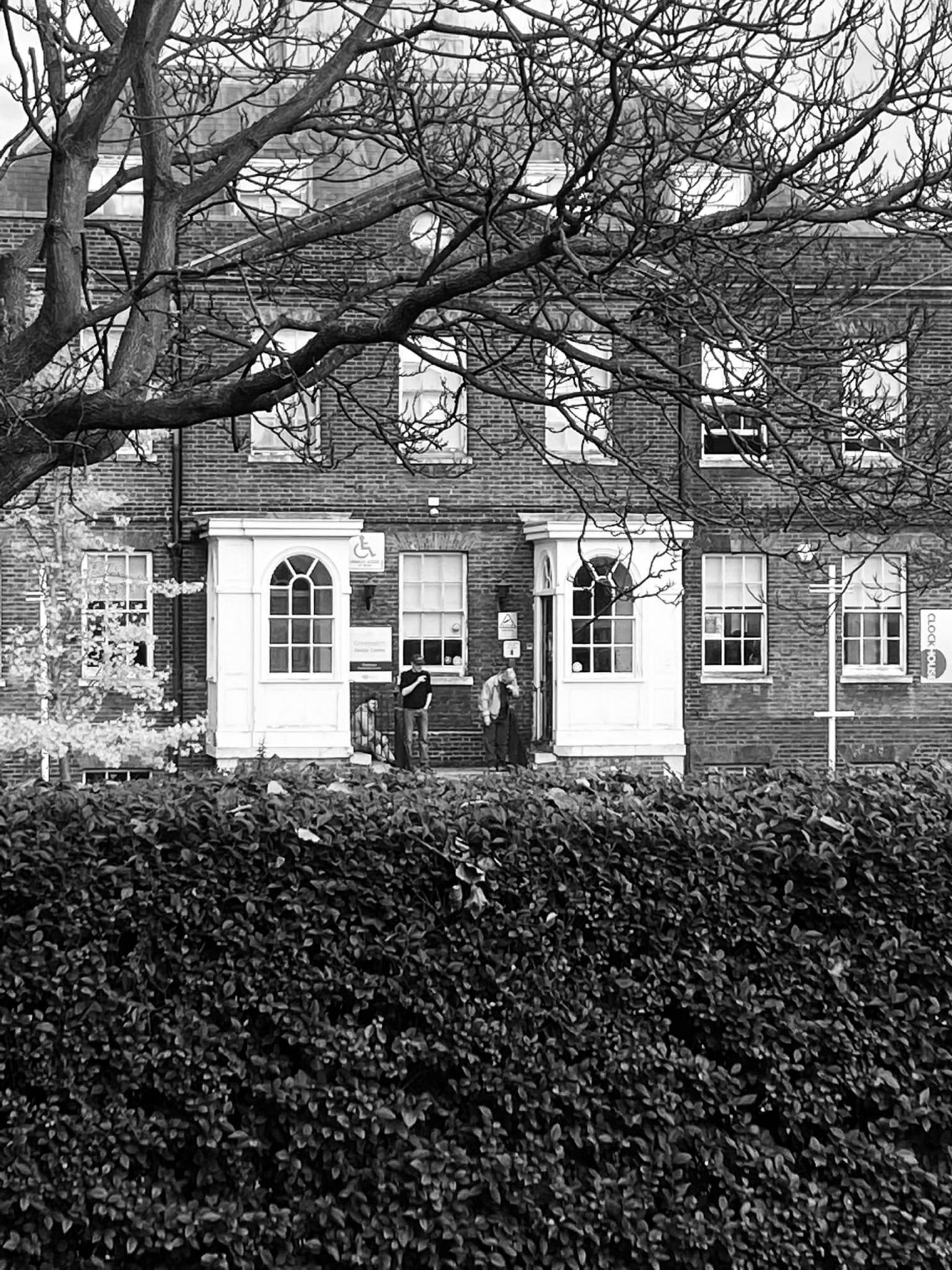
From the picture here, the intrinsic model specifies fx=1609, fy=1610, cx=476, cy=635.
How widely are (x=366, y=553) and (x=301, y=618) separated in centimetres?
160

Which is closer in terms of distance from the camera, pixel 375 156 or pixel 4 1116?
pixel 4 1116

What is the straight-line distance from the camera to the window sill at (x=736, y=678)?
28.8 meters

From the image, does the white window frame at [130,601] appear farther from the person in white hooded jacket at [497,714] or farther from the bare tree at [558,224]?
the bare tree at [558,224]

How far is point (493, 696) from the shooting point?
2758 centimetres

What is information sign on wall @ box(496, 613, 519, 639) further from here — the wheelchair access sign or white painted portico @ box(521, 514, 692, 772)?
the wheelchair access sign

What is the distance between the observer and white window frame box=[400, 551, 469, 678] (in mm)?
28625

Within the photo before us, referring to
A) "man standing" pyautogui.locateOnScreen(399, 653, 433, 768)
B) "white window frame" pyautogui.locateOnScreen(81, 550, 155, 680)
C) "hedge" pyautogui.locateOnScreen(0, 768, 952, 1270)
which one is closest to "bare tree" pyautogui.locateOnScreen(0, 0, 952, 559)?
"hedge" pyautogui.locateOnScreen(0, 768, 952, 1270)

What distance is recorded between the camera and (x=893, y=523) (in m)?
9.25

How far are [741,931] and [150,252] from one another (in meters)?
6.01

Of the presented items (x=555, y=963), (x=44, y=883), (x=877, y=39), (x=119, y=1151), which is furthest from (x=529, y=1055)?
(x=877, y=39)

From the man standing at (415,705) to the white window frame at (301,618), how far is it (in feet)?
4.66

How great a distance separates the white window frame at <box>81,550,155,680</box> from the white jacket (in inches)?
222

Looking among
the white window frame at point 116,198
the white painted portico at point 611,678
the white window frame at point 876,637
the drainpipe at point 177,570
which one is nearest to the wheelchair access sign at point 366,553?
the white painted portico at point 611,678

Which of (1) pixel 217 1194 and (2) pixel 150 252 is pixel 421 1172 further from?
(2) pixel 150 252
